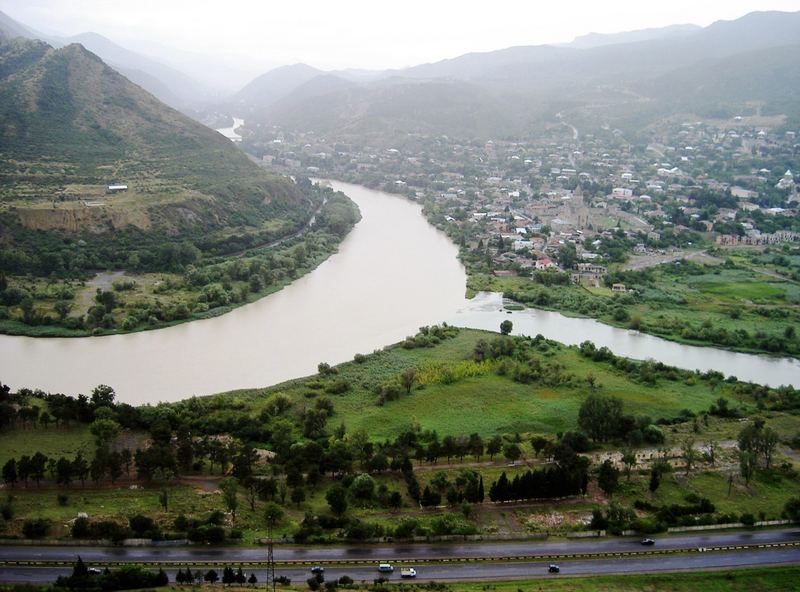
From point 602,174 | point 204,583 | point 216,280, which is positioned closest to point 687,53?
point 602,174

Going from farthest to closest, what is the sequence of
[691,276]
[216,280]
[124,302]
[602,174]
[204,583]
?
[602,174]
[691,276]
[216,280]
[124,302]
[204,583]

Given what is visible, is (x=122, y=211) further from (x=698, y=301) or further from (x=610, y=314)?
(x=698, y=301)

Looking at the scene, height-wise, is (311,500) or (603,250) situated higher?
(603,250)

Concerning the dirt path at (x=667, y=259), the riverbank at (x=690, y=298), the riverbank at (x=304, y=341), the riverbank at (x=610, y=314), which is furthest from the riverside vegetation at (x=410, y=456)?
the dirt path at (x=667, y=259)

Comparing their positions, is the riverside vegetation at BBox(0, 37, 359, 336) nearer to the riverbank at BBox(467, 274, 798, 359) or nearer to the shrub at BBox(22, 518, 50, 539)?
the riverbank at BBox(467, 274, 798, 359)

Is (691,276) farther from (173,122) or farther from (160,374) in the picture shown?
(173,122)

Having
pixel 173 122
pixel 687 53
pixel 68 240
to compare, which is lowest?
pixel 68 240

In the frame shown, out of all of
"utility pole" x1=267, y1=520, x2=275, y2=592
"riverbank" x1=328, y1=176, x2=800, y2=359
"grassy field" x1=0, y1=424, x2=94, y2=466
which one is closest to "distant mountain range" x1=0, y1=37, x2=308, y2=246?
"riverbank" x1=328, y1=176, x2=800, y2=359
